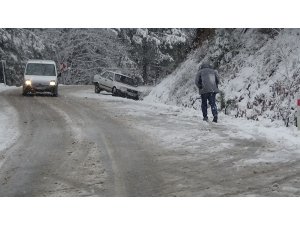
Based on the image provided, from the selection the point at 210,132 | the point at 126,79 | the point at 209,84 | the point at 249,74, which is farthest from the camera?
the point at 249,74

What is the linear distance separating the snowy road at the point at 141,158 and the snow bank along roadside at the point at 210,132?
0.06 feet

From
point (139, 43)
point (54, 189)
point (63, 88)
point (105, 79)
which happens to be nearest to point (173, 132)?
point (139, 43)

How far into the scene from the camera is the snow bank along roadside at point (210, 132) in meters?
8.24

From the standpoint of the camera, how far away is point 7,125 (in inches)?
408

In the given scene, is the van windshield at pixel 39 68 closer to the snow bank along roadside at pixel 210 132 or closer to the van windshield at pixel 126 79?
the van windshield at pixel 126 79

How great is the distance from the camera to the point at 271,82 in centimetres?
1234

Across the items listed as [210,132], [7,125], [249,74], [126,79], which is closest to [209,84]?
[210,132]

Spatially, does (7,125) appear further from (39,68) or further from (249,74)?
(249,74)

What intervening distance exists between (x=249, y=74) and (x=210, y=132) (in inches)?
162

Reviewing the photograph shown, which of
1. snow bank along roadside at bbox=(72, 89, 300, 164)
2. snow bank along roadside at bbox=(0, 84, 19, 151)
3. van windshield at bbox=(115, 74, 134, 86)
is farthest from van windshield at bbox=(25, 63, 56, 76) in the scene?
snow bank along roadside at bbox=(72, 89, 300, 164)

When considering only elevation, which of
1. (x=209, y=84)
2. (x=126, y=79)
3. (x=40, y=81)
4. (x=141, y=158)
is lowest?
(x=141, y=158)

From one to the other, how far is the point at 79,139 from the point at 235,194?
3.74 meters

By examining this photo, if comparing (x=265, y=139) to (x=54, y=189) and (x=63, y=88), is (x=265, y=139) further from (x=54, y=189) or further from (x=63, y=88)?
(x=63, y=88)

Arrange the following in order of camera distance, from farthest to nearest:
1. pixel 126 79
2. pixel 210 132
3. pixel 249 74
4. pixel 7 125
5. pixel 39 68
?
pixel 39 68 < pixel 249 74 < pixel 126 79 < pixel 7 125 < pixel 210 132
